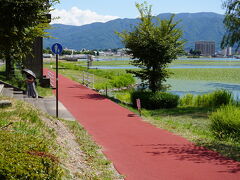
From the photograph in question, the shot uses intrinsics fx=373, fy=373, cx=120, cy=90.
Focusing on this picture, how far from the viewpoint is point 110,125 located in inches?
546

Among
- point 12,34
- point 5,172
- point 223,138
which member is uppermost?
point 12,34

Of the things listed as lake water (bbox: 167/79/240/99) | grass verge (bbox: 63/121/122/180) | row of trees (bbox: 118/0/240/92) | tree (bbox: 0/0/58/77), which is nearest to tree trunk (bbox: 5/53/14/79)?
row of trees (bbox: 118/0/240/92)

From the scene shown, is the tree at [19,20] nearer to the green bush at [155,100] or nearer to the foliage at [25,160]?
the foliage at [25,160]

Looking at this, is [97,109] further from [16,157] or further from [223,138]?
[16,157]

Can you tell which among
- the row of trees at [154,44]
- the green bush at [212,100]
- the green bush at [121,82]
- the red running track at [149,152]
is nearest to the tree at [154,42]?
the row of trees at [154,44]

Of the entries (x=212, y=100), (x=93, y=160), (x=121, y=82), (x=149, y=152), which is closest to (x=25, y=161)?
(x=93, y=160)

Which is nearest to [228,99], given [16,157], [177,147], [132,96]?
[132,96]

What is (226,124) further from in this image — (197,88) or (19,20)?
(197,88)

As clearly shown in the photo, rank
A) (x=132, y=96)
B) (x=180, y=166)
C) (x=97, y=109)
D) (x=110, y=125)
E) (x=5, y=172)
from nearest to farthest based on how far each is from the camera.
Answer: (x=5, y=172) < (x=180, y=166) < (x=110, y=125) < (x=97, y=109) < (x=132, y=96)

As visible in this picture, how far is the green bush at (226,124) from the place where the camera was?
1234cm

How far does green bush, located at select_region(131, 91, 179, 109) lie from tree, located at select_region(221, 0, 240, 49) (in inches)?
236

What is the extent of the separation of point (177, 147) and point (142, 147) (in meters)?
0.99

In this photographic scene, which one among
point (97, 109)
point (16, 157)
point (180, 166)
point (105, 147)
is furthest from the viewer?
point (97, 109)

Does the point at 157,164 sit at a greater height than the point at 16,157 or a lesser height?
lesser
